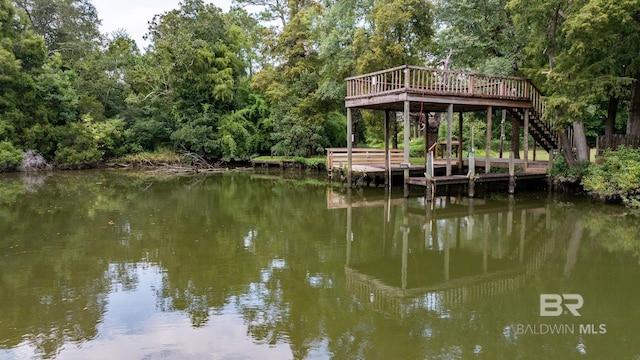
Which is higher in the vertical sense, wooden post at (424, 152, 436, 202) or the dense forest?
the dense forest

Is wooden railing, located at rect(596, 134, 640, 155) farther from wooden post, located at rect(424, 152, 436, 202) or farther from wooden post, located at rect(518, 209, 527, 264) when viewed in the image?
wooden post, located at rect(424, 152, 436, 202)

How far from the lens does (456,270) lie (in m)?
7.27

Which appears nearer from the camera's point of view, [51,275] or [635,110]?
[51,275]

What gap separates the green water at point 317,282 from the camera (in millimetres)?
4766

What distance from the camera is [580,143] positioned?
15125 millimetres

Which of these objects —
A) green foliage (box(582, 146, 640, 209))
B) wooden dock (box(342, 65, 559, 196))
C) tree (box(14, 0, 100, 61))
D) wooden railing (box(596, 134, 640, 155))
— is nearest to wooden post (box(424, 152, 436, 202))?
wooden dock (box(342, 65, 559, 196))

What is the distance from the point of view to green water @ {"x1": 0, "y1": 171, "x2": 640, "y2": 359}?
477cm

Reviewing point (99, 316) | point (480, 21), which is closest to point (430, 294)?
point (99, 316)

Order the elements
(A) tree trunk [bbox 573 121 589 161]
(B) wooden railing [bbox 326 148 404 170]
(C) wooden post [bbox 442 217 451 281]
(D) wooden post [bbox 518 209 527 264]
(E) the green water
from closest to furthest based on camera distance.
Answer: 1. (E) the green water
2. (C) wooden post [bbox 442 217 451 281]
3. (D) wooden post [bbox 518 209 527 264]
4. (A) tree trunk [bbox 573 121 589 161]
5. (B) wooden railing [bbox 326 148 404 170]

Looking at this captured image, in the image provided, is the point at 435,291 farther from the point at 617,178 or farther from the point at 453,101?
Result: the point at 453,101

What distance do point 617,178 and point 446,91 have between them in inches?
207

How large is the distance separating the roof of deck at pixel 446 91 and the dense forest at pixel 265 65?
3.80 feet

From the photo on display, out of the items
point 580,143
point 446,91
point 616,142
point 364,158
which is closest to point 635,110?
point 616,142

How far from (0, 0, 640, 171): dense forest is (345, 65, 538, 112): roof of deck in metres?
1.16
